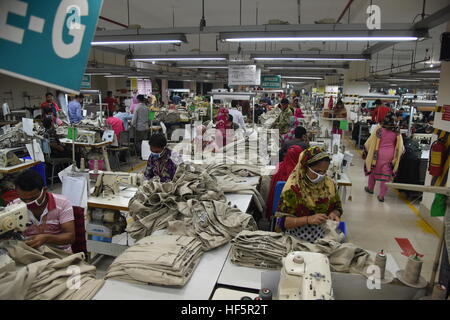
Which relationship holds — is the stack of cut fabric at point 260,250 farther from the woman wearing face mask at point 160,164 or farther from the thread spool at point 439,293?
the woman wearing face mask at point 160,164

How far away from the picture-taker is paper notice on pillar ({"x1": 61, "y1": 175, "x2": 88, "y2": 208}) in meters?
→ 3.23

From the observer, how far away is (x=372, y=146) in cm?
621

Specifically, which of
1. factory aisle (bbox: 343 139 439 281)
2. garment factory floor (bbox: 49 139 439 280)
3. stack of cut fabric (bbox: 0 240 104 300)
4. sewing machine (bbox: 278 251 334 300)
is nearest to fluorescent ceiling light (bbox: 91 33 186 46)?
garment factory floor (bbox: 49 139 439 280)

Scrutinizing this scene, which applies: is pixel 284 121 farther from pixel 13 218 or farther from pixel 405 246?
pixel 13 218

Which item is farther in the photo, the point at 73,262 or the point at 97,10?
the point at 73,262

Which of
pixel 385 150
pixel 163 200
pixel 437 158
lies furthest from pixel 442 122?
pixel 163 200

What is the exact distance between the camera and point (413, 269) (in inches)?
65.4

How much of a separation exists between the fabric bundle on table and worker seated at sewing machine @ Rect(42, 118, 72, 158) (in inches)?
236

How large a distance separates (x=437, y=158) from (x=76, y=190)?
5119 millimetres

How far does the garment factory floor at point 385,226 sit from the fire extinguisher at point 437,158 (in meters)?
0.95
